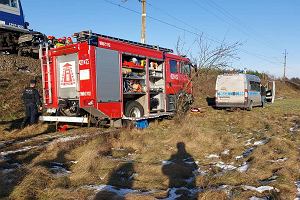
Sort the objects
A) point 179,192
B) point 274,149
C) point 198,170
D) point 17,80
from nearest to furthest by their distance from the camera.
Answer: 1. point 179,192
2. point 198,170
3. point 274,149
4. point 17,80

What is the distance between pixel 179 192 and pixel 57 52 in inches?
298

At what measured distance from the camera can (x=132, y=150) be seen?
8367 millimetres

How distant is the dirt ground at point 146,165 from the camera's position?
16.5ft

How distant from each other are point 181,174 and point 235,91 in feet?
46.8

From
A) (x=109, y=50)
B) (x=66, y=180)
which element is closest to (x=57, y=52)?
(x=109, y=50)

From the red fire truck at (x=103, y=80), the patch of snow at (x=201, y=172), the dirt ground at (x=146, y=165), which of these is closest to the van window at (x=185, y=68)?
the red fire truck at (x=103, y=80)

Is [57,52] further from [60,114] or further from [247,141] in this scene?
[247,141]

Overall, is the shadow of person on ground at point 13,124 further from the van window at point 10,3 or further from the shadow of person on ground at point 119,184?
the van window at point 10,3

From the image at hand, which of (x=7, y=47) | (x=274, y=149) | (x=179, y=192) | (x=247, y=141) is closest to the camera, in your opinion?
(x=179, y=192)

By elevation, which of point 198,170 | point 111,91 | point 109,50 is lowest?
point 198,170

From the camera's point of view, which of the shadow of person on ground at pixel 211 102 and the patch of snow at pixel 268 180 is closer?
the patch of snow at pixel 268 180

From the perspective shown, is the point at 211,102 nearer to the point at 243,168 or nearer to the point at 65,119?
the point at 65,119

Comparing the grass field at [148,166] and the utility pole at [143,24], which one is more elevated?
the utility pole at [143,24]

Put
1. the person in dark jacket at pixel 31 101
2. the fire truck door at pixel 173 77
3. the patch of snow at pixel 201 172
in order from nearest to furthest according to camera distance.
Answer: the patch of snow at pixel 201 172 < the person in dark jacket at pixel 31 101 < the fire truck door at pixel 173 77
